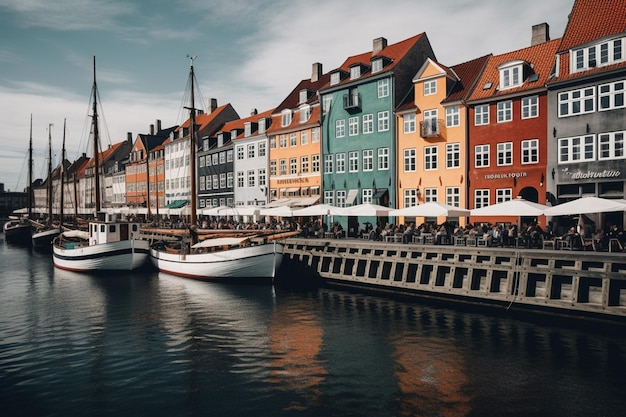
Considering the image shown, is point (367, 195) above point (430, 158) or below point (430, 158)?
below

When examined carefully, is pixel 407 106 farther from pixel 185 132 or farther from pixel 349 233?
pixel 185 132

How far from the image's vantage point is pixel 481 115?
33.4m

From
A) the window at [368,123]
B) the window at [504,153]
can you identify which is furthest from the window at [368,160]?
the window at [504,153]

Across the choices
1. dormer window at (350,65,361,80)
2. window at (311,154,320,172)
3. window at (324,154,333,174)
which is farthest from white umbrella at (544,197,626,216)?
window at (311,154,320,172)

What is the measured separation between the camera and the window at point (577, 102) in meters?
27.8

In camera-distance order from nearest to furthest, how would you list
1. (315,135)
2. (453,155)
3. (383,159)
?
(453,155)
(383,159)
(315,135)

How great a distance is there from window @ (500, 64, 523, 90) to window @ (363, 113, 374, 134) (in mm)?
11207

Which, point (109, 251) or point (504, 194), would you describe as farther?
point (109, 251)

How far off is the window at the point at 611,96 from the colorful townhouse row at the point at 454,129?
0.18 feet

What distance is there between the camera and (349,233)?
39969 millimetres

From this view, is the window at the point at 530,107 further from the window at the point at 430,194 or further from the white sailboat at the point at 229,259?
the white sailboat at the point at 229,259

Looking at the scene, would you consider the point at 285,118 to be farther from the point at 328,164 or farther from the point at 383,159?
the point at 383,159

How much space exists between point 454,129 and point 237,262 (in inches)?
733

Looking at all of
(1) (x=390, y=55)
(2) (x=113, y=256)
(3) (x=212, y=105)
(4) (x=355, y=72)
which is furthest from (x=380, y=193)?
(3) (x=212, y=105)
